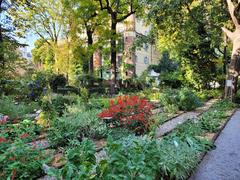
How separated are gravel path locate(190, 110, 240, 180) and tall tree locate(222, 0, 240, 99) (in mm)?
5855

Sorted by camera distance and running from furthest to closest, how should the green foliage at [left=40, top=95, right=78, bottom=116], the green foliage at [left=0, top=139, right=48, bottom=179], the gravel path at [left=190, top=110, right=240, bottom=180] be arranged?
the green foliage at [left=40, top=95, right=78, bottom=116] → the gravel path at [left=190, top=110, right=240, bottom=180] → the green foliage at [left=0, top=139, right=48, bottom=179]

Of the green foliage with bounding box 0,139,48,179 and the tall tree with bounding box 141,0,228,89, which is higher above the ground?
the tall tree with bounding box 141,0,228,89

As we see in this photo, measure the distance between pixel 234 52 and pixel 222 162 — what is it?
25.5 ft

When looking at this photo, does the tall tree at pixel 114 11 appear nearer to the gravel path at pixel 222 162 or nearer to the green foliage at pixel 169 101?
the green foliage at pixel 169 101

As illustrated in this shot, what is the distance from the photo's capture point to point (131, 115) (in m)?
5.07

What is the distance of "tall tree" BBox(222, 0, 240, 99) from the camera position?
32.1ft

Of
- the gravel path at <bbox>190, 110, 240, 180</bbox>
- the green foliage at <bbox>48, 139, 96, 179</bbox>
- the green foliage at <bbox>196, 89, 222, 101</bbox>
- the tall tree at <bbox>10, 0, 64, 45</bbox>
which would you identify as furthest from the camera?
the tall tree at <bbox>10, 0, 64, 45</bbox>

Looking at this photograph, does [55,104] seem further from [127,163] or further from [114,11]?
[114,11]

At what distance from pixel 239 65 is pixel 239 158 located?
788 centimetres

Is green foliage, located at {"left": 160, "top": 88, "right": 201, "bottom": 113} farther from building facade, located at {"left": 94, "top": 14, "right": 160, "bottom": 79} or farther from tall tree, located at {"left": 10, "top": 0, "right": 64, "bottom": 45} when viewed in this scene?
tall tree, located at {"left": 10, "top": 0, "right": 64, "bottom": 45}

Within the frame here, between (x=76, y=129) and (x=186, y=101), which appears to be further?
(x=186, y=101)

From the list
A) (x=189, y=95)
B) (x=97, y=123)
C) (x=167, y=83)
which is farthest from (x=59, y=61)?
(x=97, y=123)

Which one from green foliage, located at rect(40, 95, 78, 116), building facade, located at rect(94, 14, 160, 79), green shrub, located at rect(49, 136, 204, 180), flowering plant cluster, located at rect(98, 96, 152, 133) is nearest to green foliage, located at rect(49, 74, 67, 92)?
building facade, located at rect(94, 14, 160, 79)

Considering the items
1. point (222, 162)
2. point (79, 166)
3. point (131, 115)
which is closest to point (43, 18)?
point (131, 115)
